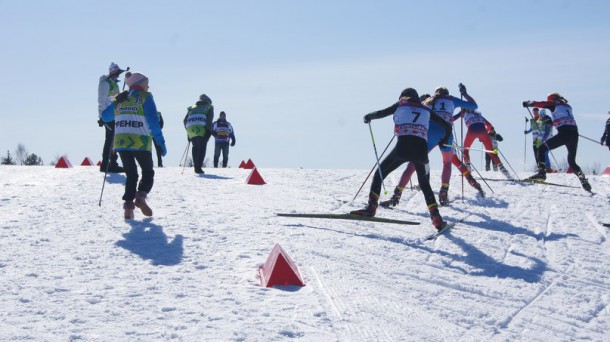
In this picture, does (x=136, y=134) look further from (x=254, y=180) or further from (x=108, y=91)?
(x=254, y=180)

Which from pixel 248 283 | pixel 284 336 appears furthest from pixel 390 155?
pixel 284 336

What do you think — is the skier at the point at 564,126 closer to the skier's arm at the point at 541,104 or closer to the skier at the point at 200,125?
the skier's arm at the point at 541,104

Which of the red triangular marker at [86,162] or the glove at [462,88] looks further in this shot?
the red triangular marker at [86,162]

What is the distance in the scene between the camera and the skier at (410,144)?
7.27 metres

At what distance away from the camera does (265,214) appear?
Answer: 7.73 metres

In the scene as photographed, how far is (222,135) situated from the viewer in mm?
18688

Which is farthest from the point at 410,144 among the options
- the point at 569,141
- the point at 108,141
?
the point at 108,141

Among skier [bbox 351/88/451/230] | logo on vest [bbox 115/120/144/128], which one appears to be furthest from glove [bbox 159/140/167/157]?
skier [bbox 351/88/451/230]

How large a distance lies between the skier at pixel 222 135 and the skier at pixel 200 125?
4.74 metres

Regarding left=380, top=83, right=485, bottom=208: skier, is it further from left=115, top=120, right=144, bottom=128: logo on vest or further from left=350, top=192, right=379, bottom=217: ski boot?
left=115, top=120, right=144, bottom=128: logo on vest

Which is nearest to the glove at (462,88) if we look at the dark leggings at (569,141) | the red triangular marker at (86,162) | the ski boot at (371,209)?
the dark leggings at (569,141)

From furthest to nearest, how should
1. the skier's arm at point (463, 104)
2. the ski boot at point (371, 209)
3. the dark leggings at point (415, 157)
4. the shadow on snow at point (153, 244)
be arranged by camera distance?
the skier's arm at point (463, 104) → the ski boot at point (371, 209) → the dark leggings at point (415, 157) → the shadow on snow at point (153, 244)

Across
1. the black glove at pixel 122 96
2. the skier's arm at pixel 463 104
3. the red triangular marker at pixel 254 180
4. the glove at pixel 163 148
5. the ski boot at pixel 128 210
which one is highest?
the skier's arm at pixel 463 104

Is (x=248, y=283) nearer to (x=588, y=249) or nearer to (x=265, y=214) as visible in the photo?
(x=265, y=214)
